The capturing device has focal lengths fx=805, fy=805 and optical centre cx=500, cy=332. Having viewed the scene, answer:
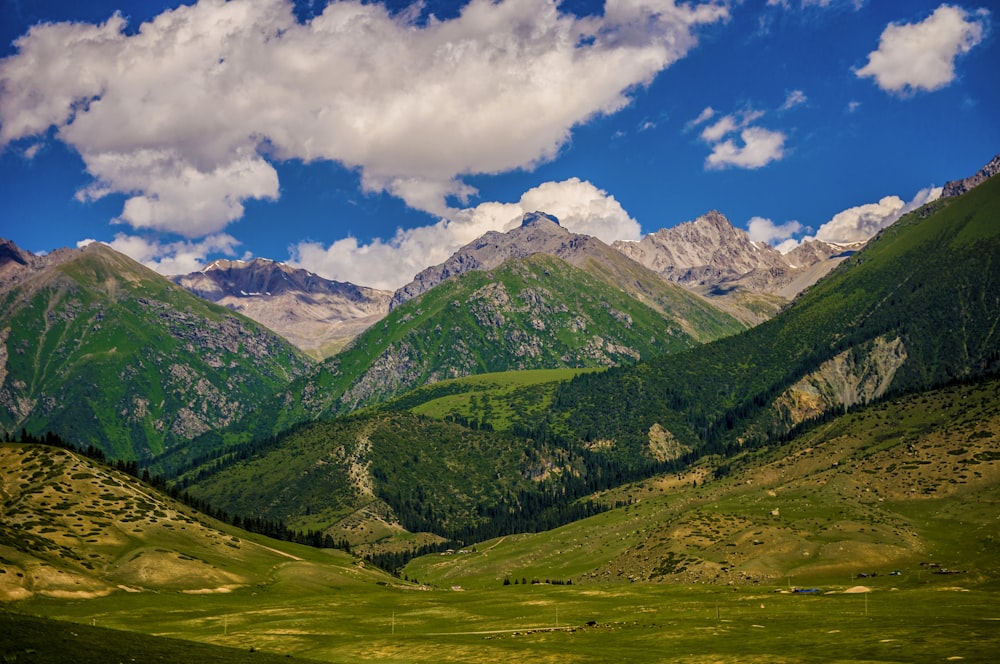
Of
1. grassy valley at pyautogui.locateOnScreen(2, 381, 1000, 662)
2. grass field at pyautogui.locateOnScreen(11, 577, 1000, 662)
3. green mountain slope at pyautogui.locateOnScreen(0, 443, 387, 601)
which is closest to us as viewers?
grassy valley at pyautogui.locateOnScreen(2, 381, 1000, 662)

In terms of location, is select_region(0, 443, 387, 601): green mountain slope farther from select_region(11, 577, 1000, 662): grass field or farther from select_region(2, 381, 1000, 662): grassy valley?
select_region(11, 577, 1000, 662): grass field

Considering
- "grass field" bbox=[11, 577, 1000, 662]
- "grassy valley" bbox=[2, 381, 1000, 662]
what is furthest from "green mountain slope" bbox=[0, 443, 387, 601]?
"grass field" bbox=[11, 577, 1000, 662]

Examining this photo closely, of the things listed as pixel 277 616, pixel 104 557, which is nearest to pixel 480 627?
pixel 277 616

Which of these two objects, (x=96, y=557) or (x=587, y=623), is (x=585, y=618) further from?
(x=96, y=557)

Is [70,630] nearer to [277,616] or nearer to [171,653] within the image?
[171,653]

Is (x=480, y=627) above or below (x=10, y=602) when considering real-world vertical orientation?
below

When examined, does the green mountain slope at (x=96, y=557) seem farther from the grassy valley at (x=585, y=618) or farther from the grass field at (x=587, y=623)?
the grass field at (x=587, y=623)

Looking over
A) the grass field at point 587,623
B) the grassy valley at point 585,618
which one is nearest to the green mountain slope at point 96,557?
the grassy valley at point 585,618

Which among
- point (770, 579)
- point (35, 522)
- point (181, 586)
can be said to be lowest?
point (770, 579)

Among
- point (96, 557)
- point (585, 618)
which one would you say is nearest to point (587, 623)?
point (585, 618)

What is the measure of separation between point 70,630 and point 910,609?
97.5 meters

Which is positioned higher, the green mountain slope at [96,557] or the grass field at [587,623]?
the green mountain slope at [96,557]

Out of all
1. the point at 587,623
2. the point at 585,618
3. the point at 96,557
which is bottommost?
the point at 585,618

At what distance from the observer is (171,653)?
212 feet
